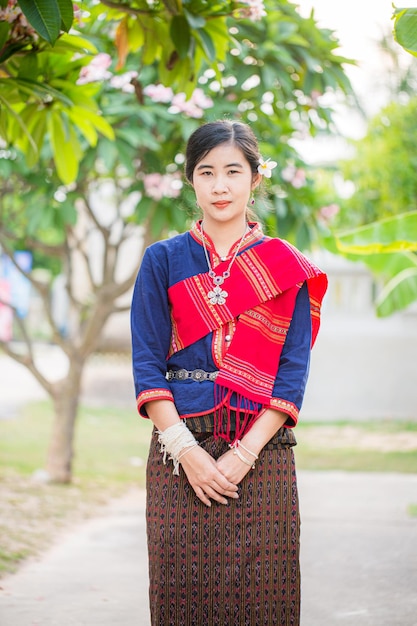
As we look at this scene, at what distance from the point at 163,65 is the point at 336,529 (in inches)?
121

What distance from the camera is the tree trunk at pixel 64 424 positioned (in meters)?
6.72

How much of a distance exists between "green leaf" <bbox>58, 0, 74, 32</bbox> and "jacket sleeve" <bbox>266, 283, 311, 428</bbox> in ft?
3.37

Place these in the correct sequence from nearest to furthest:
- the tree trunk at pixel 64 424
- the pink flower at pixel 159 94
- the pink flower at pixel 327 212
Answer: the pink flower at pixel 159 94 → the pink flower at pixel 327 212 → the tree trunk at pixel 64 424

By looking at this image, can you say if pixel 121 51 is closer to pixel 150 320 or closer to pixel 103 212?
pixel 150 320

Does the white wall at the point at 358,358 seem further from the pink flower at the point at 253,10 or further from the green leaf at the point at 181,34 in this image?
the green leaf at the point at 181,34

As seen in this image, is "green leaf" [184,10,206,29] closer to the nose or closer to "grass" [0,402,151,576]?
the nose

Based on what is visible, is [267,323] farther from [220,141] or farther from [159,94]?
[159,94]

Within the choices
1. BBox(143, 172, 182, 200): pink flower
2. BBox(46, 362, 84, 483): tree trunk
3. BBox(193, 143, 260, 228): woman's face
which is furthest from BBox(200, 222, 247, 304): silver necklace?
BBox(46, 362, 84, 483): tree trunk

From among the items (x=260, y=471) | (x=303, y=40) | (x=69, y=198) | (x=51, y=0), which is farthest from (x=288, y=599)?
(x=69, y=198)

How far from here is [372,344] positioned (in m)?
11.9

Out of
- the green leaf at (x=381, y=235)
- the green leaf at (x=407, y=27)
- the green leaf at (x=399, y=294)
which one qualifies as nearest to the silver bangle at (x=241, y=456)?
the green leaf at (x=407, y=27)

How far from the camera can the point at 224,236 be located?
95.3 inches

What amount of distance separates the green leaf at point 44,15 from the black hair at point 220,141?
511mm

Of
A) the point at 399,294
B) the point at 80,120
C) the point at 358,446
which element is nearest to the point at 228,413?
the point at 80,120
